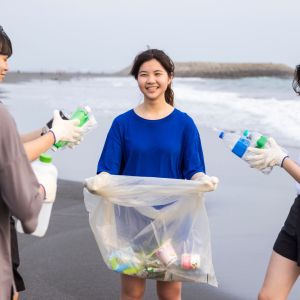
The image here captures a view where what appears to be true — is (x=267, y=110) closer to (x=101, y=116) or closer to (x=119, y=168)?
(x=101, y=116)

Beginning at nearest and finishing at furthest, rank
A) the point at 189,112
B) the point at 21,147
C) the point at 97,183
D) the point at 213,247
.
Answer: the point at 21,147, the point at 97,183, the point at 213,247, the point at 189,112

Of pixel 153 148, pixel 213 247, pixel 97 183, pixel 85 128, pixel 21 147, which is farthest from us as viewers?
pixel 213 247

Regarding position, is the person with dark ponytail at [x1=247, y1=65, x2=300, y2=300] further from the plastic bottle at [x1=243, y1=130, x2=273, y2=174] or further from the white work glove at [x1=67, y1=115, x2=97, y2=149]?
the white work glove at [x1=67, y1=115, x2=97, y2=149]

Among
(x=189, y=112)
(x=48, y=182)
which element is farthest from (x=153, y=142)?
(x=189, y=112)

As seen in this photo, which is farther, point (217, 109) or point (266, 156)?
point (217, 109)

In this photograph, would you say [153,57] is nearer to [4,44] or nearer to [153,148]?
[153,148]

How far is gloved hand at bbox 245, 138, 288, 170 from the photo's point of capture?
105 inches

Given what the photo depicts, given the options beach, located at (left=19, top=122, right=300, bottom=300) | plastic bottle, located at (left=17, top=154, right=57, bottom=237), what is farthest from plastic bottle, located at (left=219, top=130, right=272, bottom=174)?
beach, located at (left=19, top=122, right=300, bottom=300)

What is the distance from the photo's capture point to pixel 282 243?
9.08ft

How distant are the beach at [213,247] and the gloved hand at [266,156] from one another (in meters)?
1.32

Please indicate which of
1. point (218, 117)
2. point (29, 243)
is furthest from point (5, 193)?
point (218, 117)

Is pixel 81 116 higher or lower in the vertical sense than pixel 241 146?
higher

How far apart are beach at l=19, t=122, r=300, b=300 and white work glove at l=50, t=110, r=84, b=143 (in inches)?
69.1

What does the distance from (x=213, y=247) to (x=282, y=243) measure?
6.03 ft
